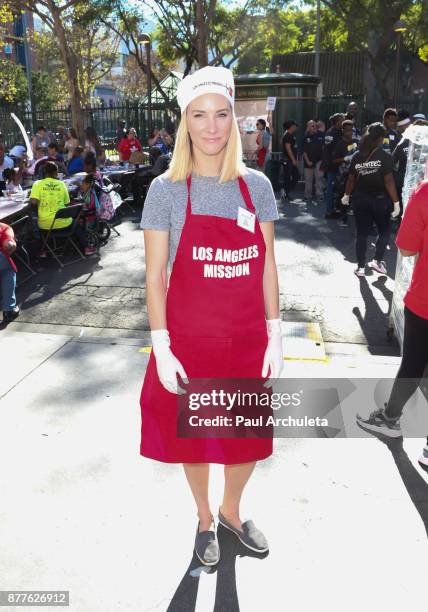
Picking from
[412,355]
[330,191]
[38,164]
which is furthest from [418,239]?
[38,164]

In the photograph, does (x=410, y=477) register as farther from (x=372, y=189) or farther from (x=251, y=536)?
(x=372, y=189)

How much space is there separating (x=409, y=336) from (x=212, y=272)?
5.33 ft

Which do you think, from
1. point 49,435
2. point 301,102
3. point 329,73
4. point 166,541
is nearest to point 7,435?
point 49,435

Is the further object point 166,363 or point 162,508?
point 162,508

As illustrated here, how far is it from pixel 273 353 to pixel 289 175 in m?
11.6

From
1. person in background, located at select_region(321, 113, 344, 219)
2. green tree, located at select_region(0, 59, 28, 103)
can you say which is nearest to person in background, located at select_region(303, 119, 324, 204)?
person in background, located at select_region(321, 113, 344, 219)

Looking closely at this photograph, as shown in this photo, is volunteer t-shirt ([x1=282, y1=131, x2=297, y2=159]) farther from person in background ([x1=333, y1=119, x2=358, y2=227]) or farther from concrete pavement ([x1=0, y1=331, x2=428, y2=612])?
concrete pavement ([x1=0, y1=331, x2=428, y2=612])

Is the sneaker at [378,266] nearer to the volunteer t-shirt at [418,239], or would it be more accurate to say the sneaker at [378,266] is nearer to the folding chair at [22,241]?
the volunteer t-shirt at [418,239]

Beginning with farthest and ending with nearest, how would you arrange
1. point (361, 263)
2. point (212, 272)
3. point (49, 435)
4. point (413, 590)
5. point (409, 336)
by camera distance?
point (361, 263), point (49, 435), point (409, 336), point (413, 590), point (212, 272)

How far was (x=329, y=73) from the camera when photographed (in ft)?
120

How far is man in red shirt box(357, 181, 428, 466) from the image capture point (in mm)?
3162

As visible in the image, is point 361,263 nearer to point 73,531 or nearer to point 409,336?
point 409,336

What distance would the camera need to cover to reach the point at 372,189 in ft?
23.3

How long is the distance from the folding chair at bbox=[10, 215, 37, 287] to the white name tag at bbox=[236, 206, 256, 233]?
5.75 metres
